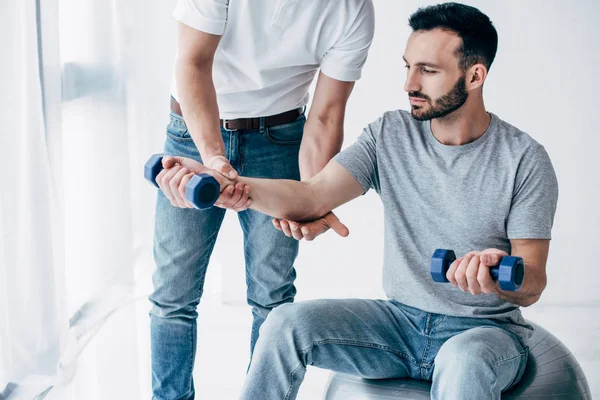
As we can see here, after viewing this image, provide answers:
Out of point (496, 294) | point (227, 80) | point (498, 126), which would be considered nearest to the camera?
point (496, 294)

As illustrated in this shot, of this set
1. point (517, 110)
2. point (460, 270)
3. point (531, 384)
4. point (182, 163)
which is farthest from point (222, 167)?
point (517, 110)

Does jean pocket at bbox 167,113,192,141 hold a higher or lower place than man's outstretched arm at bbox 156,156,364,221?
higher

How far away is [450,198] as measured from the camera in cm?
182

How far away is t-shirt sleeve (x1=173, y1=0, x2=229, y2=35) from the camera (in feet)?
6.05

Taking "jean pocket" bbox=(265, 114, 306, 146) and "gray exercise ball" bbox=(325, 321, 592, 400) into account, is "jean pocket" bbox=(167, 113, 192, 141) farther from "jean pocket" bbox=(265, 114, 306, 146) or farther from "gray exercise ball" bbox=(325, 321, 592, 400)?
"gray exercise ball" bbox=(325, 321, 592, 400)

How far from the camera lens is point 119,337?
3.00 m

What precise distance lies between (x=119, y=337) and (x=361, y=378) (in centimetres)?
150

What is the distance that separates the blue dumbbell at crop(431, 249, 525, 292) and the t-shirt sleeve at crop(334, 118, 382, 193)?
451 millimetres

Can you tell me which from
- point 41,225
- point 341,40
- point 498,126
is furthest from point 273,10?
point 41,225

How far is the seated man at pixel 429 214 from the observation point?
1652mm

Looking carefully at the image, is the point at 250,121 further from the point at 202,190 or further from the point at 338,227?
the point at 202,190

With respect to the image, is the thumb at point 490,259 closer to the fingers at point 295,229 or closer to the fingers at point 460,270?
the fingers at point 460,270

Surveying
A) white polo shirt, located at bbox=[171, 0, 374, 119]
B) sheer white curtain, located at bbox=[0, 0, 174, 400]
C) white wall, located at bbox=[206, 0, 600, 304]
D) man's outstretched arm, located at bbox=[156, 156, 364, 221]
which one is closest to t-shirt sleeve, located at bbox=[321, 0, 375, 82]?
white polo shirt, located at bbox=[171, 0, 374, 119]

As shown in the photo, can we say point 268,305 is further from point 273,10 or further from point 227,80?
point 273,10
